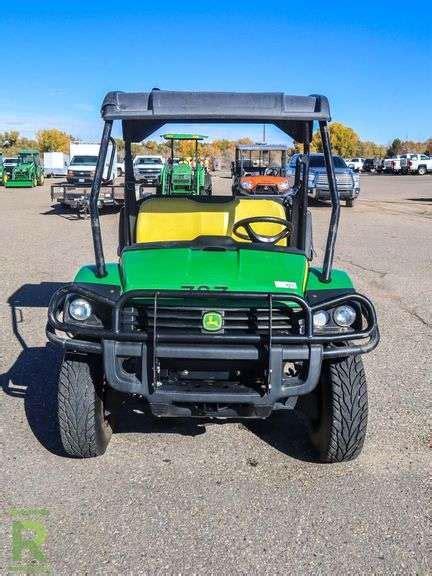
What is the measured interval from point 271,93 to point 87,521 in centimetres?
253

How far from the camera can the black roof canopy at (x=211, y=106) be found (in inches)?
148

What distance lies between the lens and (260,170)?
22.2 metres

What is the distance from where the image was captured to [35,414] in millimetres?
4602

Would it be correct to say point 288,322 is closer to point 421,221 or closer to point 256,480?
point 256,480

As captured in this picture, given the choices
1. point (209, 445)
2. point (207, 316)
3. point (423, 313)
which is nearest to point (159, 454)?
point (209, 445)

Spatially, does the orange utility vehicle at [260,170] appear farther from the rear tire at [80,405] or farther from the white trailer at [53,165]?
the white trailer at [53,165]

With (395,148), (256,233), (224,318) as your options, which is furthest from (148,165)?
(395,148)

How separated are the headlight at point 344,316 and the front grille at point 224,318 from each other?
10.6 inches

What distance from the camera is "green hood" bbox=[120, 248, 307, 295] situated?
367 cm

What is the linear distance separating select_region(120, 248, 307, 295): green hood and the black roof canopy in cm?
80

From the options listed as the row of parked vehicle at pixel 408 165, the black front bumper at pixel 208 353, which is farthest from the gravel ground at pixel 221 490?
the row of parked vehicle at pixel 408 165

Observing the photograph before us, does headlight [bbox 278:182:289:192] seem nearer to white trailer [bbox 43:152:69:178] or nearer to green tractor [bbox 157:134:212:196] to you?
green tractor [bbox 157:134:212:196]

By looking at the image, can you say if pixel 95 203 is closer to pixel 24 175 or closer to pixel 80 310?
pixel 80 310

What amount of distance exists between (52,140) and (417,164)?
64.3m
